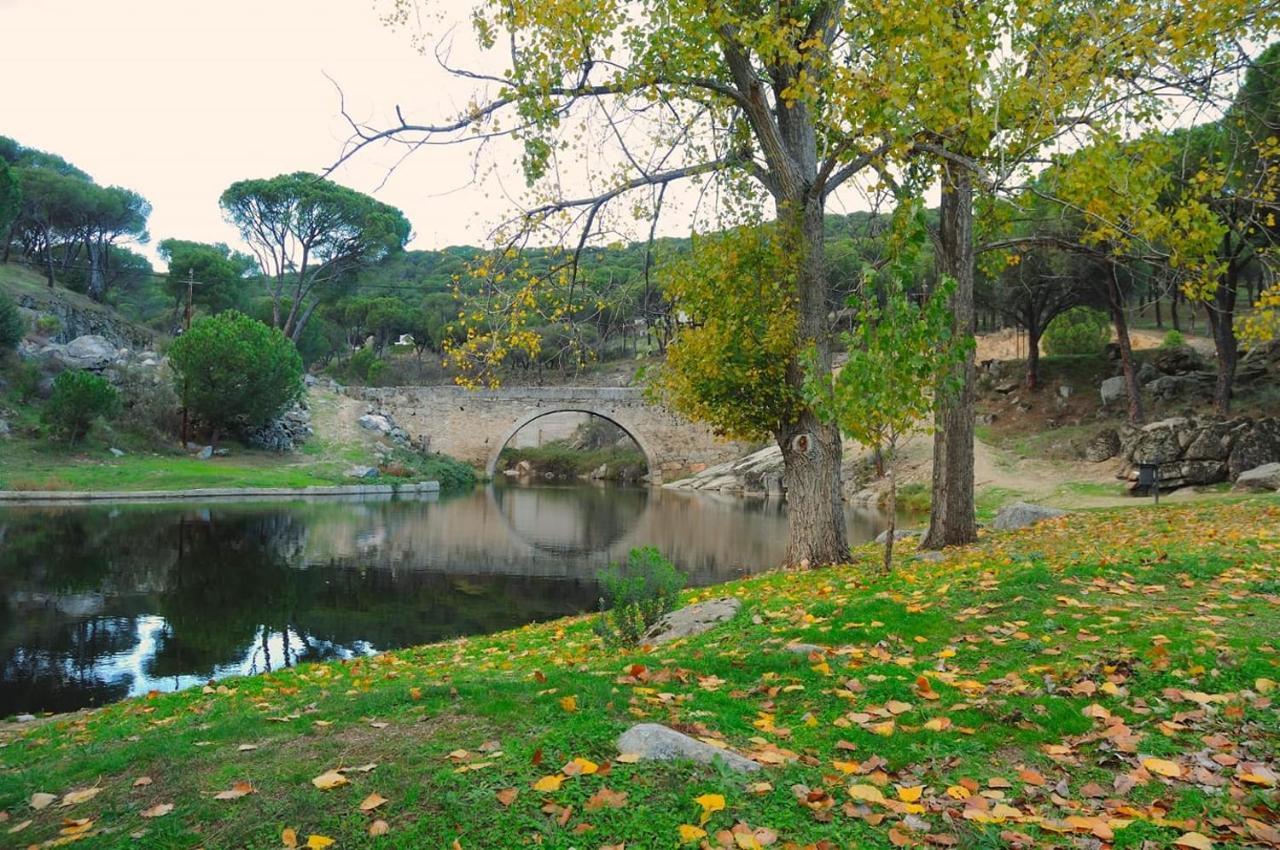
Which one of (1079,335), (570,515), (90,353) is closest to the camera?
(570,515)

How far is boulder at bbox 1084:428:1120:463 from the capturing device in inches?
1057

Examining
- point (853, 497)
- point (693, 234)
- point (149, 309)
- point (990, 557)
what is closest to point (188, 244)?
point (149, 309)

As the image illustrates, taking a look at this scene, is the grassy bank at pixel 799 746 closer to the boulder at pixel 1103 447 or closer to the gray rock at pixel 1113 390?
the boulder at pixel 1103 447

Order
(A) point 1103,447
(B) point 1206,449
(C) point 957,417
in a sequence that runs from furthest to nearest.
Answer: (A) point 1103,447 < (B) point 1206,449 < (C) point 957,417

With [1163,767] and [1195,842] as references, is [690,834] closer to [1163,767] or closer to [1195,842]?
[1195,842]

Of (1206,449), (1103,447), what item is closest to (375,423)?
(1103,447)

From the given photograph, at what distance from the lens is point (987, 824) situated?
3.15 m

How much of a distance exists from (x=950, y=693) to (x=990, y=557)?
5.07 meters

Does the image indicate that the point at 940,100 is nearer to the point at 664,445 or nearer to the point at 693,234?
the point at 693,234

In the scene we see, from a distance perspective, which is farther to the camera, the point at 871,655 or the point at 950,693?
the point at 871,655

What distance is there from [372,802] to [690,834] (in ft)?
3.87

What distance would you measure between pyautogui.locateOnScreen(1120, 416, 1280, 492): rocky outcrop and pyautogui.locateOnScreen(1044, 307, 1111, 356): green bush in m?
18.9

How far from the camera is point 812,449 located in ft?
35.0

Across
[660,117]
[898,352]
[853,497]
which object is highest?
[660,117]
